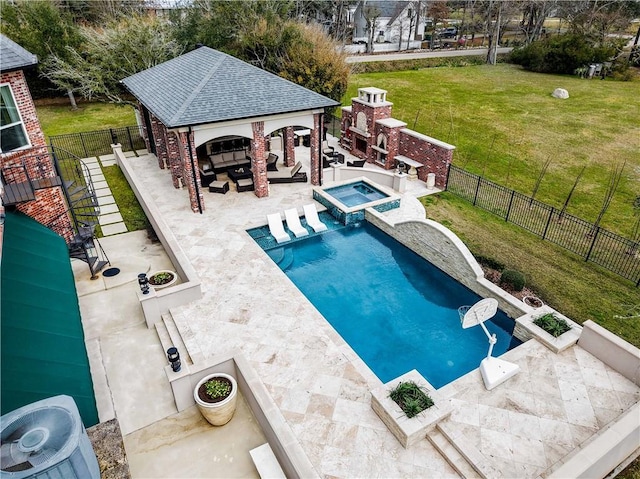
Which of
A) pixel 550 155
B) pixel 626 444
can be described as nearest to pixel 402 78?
pixel 550 155

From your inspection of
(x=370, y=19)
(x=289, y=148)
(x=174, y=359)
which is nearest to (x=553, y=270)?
(x=174, y=359)

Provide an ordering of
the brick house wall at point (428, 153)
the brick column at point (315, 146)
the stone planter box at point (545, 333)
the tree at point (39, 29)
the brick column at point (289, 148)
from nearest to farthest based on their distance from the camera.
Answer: the stone planter box at point (545, 333), the brick column at point (315, 146), the brick house wall at point (428, 153), the brick column at point (289, 148), the tree at point (39, 29)

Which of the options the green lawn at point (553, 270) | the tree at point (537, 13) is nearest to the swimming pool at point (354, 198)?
the green lawn at point (553, 270)

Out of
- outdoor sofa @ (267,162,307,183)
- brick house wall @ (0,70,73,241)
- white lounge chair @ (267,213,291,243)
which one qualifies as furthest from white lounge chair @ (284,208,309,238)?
brick house wall @ (0,70,73,241)

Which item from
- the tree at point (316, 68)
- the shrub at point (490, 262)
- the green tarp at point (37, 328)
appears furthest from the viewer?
the tree at point (316, 68)

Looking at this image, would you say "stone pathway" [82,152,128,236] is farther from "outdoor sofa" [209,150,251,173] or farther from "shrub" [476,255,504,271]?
"shrub" [476,255,504,271]

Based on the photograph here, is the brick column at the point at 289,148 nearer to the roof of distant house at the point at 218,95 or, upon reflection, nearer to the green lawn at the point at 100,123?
the roof of distant house at the point at 218,95

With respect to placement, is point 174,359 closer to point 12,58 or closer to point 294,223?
point 294,223
